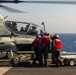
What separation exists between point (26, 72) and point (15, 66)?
7.82 feet

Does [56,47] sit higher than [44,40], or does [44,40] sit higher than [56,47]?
[44,40]

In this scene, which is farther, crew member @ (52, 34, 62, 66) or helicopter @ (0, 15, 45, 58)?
helicopter @ (0, 15, 45, 58)

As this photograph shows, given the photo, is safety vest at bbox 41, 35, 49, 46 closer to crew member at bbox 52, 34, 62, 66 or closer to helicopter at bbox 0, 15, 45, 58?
crew member at bbox 52, 34, 62, 66

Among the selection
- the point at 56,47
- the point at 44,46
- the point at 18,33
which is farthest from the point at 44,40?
the point at 18,33

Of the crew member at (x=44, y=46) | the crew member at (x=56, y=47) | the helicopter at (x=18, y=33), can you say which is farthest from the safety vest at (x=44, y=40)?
the helicopter at (x=18, y=33)

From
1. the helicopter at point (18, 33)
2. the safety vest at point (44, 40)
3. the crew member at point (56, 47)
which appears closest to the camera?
the crew member at point (56, 47)

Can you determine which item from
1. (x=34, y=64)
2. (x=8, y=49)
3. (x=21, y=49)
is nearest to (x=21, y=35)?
(x=21, y=49)

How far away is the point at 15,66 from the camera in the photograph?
15797 millimetres

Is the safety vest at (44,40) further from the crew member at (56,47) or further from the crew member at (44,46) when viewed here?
the crew member at (56,47)

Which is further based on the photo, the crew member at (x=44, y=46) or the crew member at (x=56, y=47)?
the crew member at (x=44, y=46)

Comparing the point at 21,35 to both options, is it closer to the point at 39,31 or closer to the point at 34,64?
the point at 39,31

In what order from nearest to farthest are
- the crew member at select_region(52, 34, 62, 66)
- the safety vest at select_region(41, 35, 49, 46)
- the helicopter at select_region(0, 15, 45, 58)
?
the crew member at select_region(52, 34, 62, 66), the safety vest at select_region(41, 35, 49, 46), the helicopter at select_region(0, 15, 45, 58)

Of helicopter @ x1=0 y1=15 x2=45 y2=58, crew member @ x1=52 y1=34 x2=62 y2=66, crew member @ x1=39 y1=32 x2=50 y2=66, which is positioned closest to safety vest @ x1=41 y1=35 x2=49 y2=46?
crew member @ x1=39 y1=32 x2=50 y2=66

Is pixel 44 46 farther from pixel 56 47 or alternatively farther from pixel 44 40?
pixel 56 47
